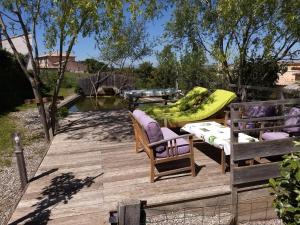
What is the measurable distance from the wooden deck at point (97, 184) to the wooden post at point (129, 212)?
100cm

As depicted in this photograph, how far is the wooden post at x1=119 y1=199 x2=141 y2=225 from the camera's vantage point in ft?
9.18

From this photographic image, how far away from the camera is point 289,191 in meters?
3.00

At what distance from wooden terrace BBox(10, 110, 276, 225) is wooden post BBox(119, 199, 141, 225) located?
2.98 ft

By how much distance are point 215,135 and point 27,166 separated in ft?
11.7

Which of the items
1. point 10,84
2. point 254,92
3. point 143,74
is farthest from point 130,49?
point 254,92

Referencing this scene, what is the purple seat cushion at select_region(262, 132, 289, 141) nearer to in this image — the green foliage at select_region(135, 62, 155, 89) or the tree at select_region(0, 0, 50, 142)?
the tree at select_region(0, 0, 50, 142)

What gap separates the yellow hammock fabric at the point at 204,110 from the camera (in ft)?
22.6

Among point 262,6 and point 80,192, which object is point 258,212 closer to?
point 80,192

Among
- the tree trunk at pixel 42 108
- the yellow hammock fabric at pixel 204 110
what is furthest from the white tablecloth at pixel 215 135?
the tree trunk at pixel 42 108

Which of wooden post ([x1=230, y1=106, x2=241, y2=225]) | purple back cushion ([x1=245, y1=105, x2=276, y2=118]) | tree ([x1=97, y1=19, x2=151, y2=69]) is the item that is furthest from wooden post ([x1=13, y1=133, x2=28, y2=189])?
tree ([x1=97, y1=19, x2=151, y2=69])

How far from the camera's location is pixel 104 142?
718cm

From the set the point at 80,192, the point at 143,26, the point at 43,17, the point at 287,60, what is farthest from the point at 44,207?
the point at 143,26

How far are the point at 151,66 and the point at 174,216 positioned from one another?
1697 cm

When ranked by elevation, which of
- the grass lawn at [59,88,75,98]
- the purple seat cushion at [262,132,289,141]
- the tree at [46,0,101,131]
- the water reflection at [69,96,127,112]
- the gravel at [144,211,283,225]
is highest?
the tree at [46,0,101,131]
